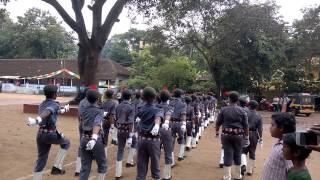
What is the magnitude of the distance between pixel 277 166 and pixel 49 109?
4872mm

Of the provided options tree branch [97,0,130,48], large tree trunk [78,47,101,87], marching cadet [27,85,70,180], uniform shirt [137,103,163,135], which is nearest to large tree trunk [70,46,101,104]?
large tree trunk [78,47,101,87]

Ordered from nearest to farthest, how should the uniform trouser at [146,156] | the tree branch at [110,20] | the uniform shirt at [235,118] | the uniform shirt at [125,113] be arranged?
the uniform trouser at [146,156] → the uniform shirt at [235,118] → the uniform shirt at [125,113] → the tree branch at [110,20]

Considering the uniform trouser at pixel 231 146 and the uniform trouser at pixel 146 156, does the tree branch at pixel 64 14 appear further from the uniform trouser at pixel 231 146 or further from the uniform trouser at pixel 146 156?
the uniform trouser at pixel 146 156

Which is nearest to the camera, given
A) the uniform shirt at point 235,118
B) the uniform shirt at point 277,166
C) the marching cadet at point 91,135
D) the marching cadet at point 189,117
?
the uniform shirt at point 277,166

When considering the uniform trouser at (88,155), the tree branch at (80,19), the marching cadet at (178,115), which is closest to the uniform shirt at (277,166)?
the uniform trouser at (88,155)

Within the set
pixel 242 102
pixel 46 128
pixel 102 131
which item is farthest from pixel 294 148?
pixel 242 102

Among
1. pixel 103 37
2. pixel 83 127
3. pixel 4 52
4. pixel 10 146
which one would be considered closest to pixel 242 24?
pixel 103 37

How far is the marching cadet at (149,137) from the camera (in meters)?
7.80

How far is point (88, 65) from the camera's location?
87.0 ft

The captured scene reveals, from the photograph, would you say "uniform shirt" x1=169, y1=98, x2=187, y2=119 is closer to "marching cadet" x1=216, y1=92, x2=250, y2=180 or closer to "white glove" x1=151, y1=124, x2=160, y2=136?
"marching cadet" x1=216, y1=92, x2=250, y2=180

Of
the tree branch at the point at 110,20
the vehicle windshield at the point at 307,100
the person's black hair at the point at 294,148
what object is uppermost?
the tree branch at the point at 110,20

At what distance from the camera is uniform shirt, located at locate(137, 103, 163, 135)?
26.1 feet

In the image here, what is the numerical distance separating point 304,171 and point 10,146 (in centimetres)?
1108

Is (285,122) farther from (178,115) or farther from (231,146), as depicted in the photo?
(178,115)
